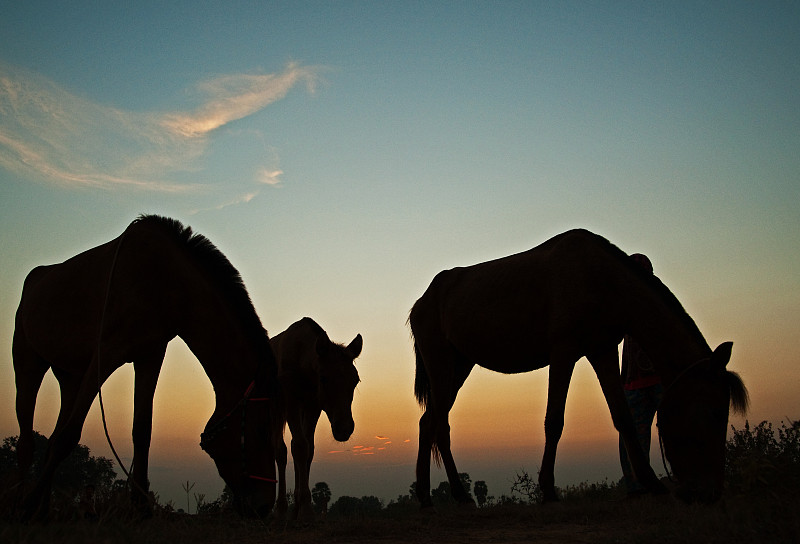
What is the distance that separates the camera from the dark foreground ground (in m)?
4.04

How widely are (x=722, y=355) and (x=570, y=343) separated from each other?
1751 mm

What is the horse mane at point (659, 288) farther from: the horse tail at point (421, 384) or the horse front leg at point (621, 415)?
the horse tail at point (421, 384)

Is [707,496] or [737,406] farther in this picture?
[737,406]

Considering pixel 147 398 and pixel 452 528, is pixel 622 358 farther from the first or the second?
pixel 147 398

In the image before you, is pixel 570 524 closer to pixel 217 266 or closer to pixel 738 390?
pixel 738 390

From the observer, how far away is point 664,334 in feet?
20.8

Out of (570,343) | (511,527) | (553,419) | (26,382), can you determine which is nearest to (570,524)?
(511,527)

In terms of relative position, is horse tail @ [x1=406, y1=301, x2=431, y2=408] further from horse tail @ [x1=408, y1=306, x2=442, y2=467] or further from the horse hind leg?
the horse hind leg

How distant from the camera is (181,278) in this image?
234 inches

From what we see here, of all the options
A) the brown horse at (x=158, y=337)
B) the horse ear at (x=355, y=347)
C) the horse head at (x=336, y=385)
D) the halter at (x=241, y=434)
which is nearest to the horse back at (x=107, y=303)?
the brown horse at (x=158, y=337)

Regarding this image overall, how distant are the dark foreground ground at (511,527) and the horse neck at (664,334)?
1371mm

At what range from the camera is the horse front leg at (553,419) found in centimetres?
676

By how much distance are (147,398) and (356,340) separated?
3850mm

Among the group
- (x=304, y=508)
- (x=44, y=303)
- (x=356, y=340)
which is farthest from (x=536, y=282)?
(x=44, y=303)
